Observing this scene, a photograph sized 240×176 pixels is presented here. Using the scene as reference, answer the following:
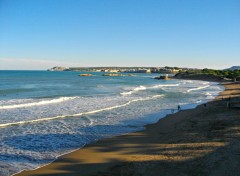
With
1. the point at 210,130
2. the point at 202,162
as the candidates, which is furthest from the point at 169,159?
the point at 210,130

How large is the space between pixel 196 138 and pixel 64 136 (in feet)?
20.7

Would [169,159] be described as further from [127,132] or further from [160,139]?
[127,132]

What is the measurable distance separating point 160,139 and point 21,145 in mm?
6289

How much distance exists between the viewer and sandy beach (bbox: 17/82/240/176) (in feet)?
29.7

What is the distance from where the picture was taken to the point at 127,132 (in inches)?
606

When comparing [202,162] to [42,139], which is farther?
[42,139]

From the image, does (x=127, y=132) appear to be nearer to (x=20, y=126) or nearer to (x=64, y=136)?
(x=64, y=136)

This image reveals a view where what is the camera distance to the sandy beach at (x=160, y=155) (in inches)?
357

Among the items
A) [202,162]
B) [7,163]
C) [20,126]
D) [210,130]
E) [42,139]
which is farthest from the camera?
[20,126]

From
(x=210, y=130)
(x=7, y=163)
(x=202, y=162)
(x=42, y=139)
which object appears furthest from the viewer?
(x=210, y=130)

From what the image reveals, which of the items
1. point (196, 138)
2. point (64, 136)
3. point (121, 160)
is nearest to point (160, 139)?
point (196, 138)

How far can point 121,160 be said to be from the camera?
10.5m

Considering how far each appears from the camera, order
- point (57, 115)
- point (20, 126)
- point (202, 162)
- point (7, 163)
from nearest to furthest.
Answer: point (202, 162), point (7, 163), point (20, 126), point (57, 115)

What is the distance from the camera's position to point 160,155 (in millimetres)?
10750
